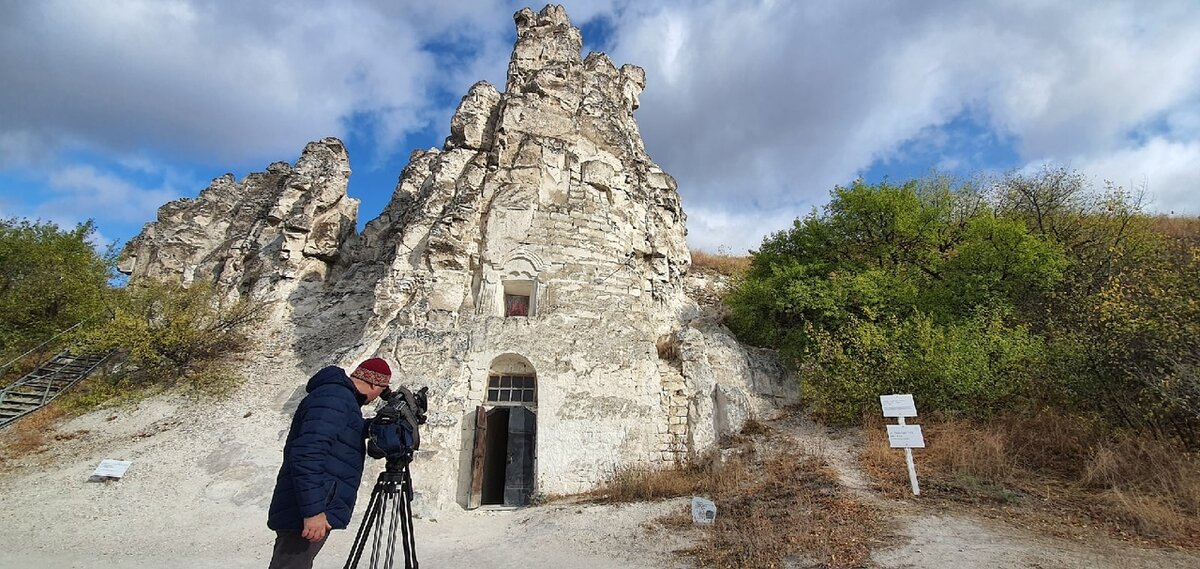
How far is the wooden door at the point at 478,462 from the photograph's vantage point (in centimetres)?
1031

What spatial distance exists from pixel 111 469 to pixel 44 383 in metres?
7.07

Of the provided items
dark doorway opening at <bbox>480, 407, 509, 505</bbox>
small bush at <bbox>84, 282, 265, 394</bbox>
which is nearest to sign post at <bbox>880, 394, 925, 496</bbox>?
dark doorway opening at <bbox>480, 407, 509, 505</bbox>

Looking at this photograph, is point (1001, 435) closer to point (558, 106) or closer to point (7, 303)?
point (558, 106)

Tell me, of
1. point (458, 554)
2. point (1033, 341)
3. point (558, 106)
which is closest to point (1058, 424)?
point (1033, 341)

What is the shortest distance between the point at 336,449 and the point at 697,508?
5.88 metres

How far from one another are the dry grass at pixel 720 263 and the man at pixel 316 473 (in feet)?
57.3

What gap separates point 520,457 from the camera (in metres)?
11.1

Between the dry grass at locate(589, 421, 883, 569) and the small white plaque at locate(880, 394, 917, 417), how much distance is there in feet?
4.79

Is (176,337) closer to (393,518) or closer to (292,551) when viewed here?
(393,518)

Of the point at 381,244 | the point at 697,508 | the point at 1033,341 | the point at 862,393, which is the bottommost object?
the point at 697,508

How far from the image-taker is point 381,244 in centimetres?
1798

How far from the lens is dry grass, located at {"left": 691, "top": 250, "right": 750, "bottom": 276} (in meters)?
20.9

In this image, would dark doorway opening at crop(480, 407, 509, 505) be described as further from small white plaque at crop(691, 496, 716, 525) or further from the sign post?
the sign post

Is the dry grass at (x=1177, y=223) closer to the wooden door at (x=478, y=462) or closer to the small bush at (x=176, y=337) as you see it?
the wooden door at (x=478, y=462)
